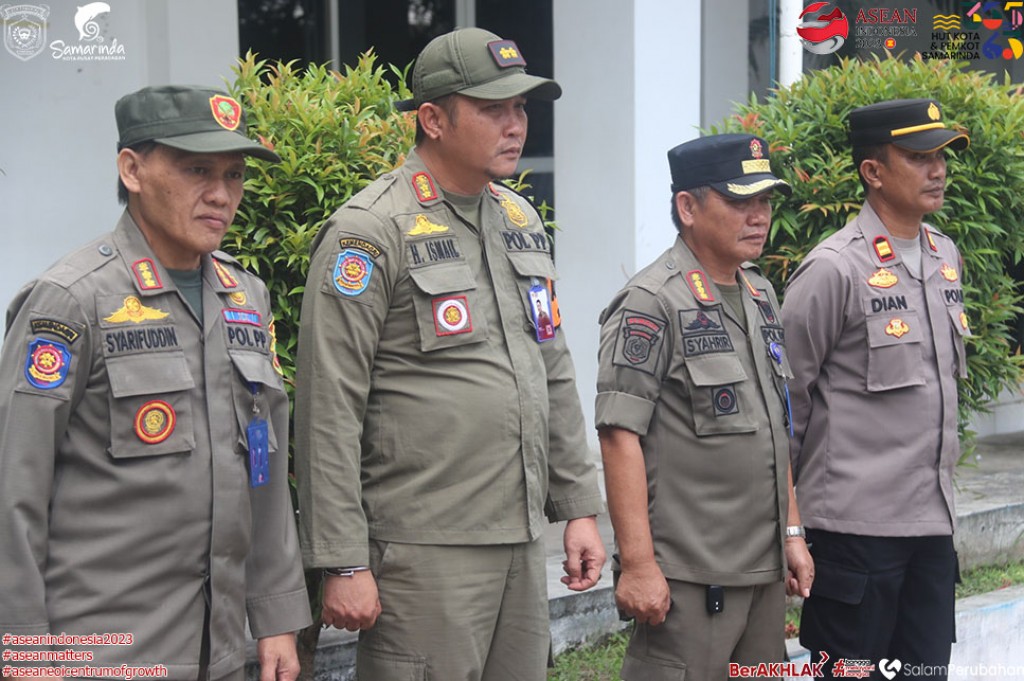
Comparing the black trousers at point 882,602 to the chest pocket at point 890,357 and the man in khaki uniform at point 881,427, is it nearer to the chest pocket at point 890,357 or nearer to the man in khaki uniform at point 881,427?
the man in khaki uniform at point 881,427

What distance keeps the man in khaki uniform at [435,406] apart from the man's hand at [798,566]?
33.5 inches

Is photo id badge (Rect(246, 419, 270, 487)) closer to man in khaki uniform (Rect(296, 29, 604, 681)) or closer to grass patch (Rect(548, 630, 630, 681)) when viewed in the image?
man in khaki uniform (Rect(296, 29, 604, 681))

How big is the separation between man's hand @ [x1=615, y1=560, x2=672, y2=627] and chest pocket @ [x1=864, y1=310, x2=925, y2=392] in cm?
103

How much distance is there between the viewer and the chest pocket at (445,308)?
294 centimetres

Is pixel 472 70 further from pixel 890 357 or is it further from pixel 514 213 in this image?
pixel 890 357

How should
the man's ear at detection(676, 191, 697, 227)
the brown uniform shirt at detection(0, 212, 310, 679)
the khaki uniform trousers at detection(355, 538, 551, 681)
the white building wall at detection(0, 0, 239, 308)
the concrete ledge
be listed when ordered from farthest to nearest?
the concrete ledge < the white building wall at detection(0, 0, 239, 308) < the man's ear at detection(676, 191, 697, 227) < the khaki uniform trousers at detection(355, 538, 551, 681) < the brown uniform shirt at detection(0, 212, 310, 679)

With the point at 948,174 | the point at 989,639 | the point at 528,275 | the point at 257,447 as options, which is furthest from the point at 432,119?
the point at 989,639

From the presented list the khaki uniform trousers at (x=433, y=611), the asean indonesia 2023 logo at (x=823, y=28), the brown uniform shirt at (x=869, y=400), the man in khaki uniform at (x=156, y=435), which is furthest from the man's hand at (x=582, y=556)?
the asean indonesia 2023 logo at (x=823, y=28)

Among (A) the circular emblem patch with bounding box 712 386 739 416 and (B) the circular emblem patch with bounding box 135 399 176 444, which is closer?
(B) the circular emblem patch with bounding box 135 399 176 444

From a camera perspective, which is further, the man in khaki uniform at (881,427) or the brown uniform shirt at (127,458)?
the man in khaki uniform at (881,427)

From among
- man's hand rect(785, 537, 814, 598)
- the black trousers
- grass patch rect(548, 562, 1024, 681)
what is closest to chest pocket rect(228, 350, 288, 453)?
man's hand rect(785, 537, 814, 598)

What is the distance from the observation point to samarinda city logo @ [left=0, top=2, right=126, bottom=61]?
4.96m

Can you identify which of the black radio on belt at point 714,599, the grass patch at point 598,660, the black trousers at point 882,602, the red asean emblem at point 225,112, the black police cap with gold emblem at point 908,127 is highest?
the black police cap with gold emblem at point 908,127

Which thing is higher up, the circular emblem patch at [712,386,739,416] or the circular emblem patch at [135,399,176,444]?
the circular emblem patch at [135,399,176,444]
